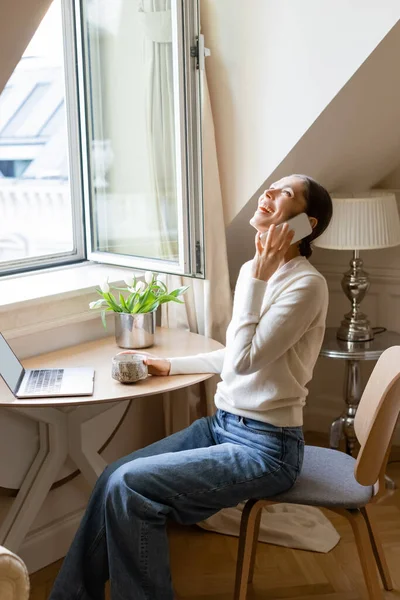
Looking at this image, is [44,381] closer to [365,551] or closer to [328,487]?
[328,487]

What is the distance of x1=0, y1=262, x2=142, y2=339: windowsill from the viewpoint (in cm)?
244

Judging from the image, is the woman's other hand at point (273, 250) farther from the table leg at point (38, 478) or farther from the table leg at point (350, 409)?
the table leg at point (350, 409)

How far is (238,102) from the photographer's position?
2707mm

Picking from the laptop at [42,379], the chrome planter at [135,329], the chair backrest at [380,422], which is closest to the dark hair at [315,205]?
the chair backrest at [380,422]

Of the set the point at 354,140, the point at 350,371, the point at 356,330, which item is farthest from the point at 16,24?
the point at 350,371

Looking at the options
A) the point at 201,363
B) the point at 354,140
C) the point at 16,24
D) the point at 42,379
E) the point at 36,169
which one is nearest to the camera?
the point at 16,24

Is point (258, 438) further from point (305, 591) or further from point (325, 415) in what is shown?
point (325, 415)

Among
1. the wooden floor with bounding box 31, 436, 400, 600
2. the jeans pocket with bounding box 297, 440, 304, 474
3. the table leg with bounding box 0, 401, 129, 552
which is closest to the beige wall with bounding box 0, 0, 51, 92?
the table leg with bounding box 0, 401, 129, 552

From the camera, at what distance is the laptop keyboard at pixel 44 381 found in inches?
82.1

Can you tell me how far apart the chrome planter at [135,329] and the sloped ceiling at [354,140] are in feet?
1.94

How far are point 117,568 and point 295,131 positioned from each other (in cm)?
145

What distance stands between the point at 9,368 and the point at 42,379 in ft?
0.37

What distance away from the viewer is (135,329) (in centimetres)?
248

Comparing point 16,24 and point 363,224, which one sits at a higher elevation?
point 16,24
